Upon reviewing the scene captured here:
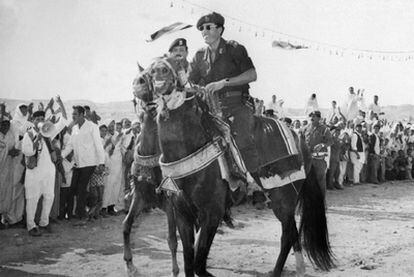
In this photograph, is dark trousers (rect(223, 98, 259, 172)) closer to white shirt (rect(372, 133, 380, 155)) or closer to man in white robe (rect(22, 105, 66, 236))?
man in white robe (rect(22, 105, 66, 236))

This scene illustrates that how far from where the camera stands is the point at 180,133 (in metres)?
4.66

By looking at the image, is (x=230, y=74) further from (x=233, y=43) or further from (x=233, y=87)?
(x=233, y=43)

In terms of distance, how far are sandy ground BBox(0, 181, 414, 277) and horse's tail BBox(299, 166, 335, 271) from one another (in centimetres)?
22

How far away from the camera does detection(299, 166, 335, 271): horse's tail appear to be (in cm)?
652

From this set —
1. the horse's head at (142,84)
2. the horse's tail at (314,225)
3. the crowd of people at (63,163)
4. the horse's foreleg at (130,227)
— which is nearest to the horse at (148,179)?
the horse's foreleg at (130,227)

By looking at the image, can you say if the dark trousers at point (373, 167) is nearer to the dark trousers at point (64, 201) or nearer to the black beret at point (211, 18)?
the dark trousers at point (64, 201)

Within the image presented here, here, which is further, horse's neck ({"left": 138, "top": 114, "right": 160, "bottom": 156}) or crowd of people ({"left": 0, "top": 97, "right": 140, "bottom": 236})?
crowd of people ({"left": 0, "top": 97, "right": 140, "bottom": 236})

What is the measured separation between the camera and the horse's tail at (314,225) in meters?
6.52

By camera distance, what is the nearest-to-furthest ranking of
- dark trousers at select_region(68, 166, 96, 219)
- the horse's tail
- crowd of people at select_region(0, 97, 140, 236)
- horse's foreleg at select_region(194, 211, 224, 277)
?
horse's foreleg at select_region(194, 211, 224, 277) → the horse's tail → crowd of people at select_region(0, 97, 140, 236) → dark trousers at select_region(68, 166, 96, 219)

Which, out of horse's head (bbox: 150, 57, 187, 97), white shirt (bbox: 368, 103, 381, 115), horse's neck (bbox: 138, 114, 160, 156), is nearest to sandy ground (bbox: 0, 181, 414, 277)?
horse's neck (bbox: 138, 114, 160, 156)

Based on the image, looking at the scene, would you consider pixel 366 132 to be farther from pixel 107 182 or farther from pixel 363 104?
pixel 107 182

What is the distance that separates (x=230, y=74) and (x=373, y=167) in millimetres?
16202

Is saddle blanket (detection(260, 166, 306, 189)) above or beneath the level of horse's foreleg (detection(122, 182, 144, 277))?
above

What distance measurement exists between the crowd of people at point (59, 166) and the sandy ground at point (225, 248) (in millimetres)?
485
